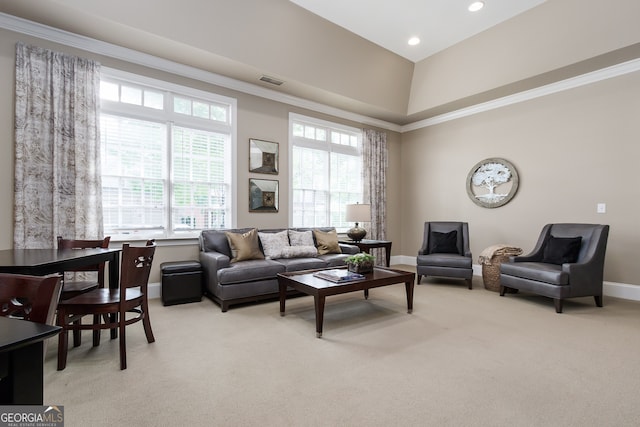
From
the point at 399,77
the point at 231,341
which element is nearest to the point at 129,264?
the point at 231,341

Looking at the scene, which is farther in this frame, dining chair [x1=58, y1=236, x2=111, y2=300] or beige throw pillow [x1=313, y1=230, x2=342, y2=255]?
beige throw pillow [x1=313, y1=230, x2=342, y2=255]

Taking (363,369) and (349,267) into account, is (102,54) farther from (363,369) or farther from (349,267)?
(363,369)

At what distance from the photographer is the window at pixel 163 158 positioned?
4020 mm

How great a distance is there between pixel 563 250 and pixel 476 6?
133 inches

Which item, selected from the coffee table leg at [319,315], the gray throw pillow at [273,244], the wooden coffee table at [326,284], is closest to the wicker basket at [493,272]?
the wooden coffee table at [326,284]

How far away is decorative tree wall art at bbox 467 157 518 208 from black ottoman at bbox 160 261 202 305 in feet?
16.1

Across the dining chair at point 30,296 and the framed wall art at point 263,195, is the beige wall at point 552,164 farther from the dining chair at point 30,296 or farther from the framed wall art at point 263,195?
the dining chair at point 30,296

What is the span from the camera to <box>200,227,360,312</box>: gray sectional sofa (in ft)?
12.1

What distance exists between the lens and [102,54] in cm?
389

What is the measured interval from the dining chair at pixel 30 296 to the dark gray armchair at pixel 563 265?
4494 millimetres

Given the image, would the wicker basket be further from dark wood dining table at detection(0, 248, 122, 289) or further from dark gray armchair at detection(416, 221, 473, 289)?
dark wood dining table at detection(0, 248, 122, 289)

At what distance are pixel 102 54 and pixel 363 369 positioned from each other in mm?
4553

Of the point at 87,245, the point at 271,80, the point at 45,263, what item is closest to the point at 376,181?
the point at 271,80
